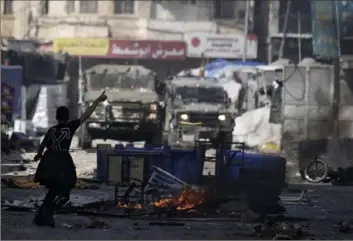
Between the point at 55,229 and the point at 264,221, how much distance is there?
2.73 m

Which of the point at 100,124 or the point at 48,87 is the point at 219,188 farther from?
the point at 48,87

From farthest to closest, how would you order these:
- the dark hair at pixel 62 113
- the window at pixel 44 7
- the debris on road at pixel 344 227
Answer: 1. the window at pixel 44 7
2. the debris on road at pixel 344 227
3. the dark hair at pixel 62 113

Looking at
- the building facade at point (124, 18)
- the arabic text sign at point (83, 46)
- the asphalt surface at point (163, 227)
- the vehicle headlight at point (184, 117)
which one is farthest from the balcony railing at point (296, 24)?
the asphalt surface at point (163, 227)

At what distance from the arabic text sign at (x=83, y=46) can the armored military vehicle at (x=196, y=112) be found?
2221 centimetres

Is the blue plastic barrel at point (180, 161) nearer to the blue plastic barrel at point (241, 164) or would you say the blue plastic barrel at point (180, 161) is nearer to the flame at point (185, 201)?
the blue plastic barrel at point (241, 164)

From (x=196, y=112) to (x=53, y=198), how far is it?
58.6 feet

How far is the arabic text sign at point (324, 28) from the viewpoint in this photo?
32.1 m

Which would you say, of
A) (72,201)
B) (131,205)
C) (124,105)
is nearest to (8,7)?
(124,105)

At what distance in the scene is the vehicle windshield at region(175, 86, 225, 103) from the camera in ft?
101

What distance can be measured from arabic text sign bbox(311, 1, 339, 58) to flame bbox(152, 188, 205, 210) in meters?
17.7

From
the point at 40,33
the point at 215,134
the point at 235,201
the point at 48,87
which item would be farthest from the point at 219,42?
the point at 235,201

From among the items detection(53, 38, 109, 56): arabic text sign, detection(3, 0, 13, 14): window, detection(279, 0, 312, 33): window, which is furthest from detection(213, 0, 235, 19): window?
detection(3, 0, 13, 14): window

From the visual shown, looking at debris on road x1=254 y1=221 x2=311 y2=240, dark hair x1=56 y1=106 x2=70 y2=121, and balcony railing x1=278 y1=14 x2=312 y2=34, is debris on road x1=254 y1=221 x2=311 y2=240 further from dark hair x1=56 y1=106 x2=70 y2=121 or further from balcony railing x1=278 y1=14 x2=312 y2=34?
balcony railing x1=278 y1=14 x2=312 y2=34

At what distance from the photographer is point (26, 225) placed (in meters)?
12.5
